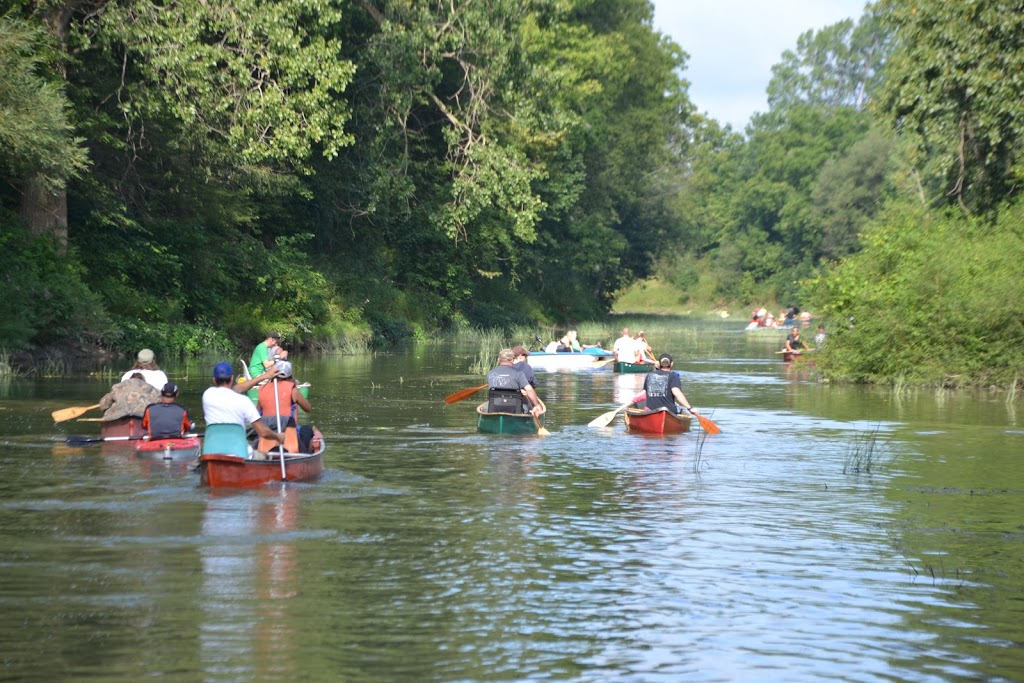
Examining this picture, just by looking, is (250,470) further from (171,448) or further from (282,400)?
(171,448)

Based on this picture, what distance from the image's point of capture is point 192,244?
140 ft

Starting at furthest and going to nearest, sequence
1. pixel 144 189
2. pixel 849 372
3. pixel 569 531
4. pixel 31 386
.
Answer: pixel 144 189 < pixel 849 372 < pixel 31 386 < pixel 569 531

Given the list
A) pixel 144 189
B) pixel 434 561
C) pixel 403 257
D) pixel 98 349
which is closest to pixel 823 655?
pixel 434 561

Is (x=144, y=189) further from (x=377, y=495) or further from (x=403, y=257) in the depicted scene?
(x=377, y=495)

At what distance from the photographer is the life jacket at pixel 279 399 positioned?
55.8 ft

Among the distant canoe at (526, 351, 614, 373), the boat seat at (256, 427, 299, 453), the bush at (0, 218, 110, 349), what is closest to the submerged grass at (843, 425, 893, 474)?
the boat seat at (256, 427, 299, 453)

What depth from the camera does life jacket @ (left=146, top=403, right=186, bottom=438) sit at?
1912 centimetres

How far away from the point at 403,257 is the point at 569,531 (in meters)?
45.6

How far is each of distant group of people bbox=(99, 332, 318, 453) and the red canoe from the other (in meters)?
0.34

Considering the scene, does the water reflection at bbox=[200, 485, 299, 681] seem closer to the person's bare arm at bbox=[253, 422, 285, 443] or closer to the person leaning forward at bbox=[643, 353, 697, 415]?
the person's bare arm at bbox=[253, 422, 285, 443]

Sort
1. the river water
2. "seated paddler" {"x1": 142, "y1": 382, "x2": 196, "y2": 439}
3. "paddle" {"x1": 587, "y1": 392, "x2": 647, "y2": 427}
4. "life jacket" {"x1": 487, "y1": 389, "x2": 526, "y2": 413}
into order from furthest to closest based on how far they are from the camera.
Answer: "paddle" {"x1": 587, "y1": 392, "x2": 647, "y2": 427} → "life jacket" {"x1": 487, "y1": 389, "x2": 526, "y2": 413} → "seated paddler" {"x1": 142, "y1": 382, "x2": 196, "y2": 439} → the river water

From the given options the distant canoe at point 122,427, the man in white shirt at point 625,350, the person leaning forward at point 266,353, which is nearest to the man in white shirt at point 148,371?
the distant canoe at point 122,427

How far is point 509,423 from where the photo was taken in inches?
875

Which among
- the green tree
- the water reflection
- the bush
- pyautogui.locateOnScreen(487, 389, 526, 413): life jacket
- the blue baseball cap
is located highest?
the green tree
